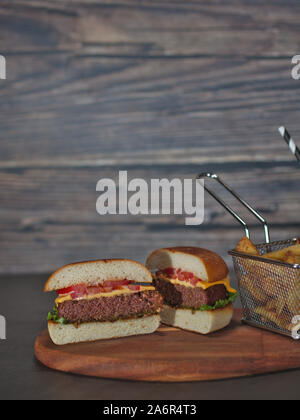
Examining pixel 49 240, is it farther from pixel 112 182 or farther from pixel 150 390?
pixel 150 390

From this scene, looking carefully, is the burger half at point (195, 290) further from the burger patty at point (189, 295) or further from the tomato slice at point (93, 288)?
the tomato slice at point (93, 288)

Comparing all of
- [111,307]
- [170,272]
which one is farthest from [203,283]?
[111,307]

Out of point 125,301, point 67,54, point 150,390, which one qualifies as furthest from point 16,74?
point 150,390

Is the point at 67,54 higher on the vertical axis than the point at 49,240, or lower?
higher

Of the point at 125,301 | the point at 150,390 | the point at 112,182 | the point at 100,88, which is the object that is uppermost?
the point at 100,88

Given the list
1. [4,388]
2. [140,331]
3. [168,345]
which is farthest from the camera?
[140,331]
